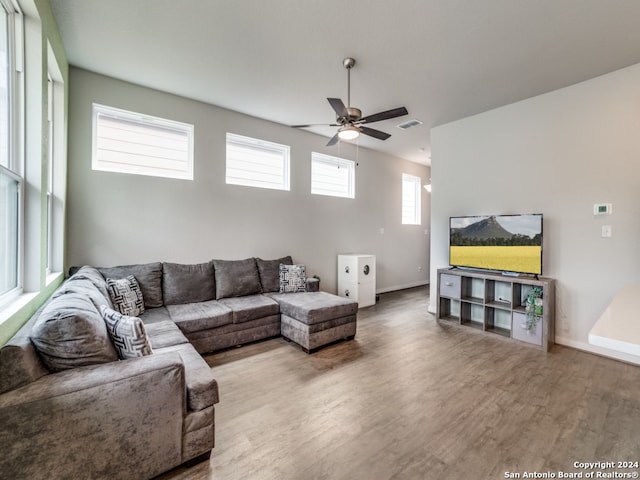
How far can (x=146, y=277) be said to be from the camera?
3154 mm

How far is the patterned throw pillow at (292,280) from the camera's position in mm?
3979

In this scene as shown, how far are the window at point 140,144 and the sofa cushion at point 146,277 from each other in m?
1.16

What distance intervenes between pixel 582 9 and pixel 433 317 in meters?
3.71

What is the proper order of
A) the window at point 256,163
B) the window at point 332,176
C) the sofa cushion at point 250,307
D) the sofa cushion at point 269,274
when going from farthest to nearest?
the window at point 332,176 < the window at point 256,163 < the sofa cushion at point 269,274 < the sofa cushion at point 250,307

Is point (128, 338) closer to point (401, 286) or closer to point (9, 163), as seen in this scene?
point (9, 163)

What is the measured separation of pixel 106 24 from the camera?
2396mm

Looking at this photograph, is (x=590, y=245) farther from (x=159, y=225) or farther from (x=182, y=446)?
(x=159, y=225)

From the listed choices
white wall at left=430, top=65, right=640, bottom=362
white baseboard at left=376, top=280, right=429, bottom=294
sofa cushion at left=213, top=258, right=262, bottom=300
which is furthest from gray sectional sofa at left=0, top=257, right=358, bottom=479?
white baseboard at left=376, top=280, right=429, bottom=294

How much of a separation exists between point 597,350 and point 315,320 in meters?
3.13

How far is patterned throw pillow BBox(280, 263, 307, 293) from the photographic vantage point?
3.98 metres

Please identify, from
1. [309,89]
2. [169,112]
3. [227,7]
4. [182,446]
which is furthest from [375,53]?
[182,446]

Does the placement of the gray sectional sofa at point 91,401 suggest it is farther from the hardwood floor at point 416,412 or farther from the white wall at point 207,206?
the white wall at point 207,206

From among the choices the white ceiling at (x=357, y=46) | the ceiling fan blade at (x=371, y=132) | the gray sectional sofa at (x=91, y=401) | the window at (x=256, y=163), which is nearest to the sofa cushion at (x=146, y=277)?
the gray sectional sofa at (x=91, y=401)

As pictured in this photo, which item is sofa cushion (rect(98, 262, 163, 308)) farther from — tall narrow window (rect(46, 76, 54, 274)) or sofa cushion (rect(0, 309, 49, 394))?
sofa cushion (rect(0, 309, 49, 394))
